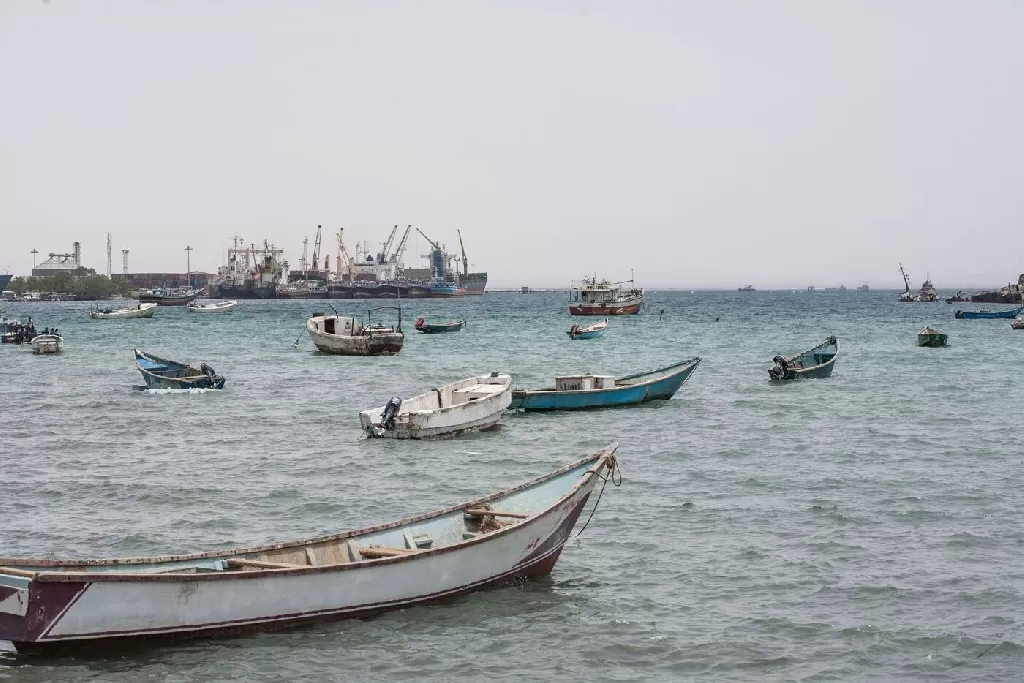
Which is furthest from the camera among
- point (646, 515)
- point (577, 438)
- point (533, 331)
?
point (533, 331)

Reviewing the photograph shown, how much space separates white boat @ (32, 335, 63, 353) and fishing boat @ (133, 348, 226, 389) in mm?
25396

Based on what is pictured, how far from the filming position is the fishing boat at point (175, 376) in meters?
44.6

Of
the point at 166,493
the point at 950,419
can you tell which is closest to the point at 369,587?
the point at 166,493

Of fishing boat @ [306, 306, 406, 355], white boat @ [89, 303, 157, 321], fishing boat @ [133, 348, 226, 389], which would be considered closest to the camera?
fishing boat @ [133, 348, 226, 389]

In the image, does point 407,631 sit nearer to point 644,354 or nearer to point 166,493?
point 166,493

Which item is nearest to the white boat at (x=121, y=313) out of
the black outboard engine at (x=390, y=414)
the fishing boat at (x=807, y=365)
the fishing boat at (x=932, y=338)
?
the fishing boat at (x=932, y=338)

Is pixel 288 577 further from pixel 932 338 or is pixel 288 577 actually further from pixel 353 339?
pixel 932 338

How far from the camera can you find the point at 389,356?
224ft

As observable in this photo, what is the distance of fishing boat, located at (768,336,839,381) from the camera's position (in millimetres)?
49312

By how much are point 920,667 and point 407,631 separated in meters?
7.07

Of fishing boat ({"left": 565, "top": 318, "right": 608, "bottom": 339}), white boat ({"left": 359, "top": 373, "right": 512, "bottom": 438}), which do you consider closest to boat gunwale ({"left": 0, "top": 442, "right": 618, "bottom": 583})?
white boat ({"left": 359, "top": 373, "right": 512, "bottom": 438})

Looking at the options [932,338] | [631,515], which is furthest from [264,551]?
[932,338]

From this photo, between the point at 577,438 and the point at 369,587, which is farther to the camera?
the point at 577,438

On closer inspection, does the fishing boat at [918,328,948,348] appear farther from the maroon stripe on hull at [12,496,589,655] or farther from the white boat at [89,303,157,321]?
the white boat at [89,303,157,321]
